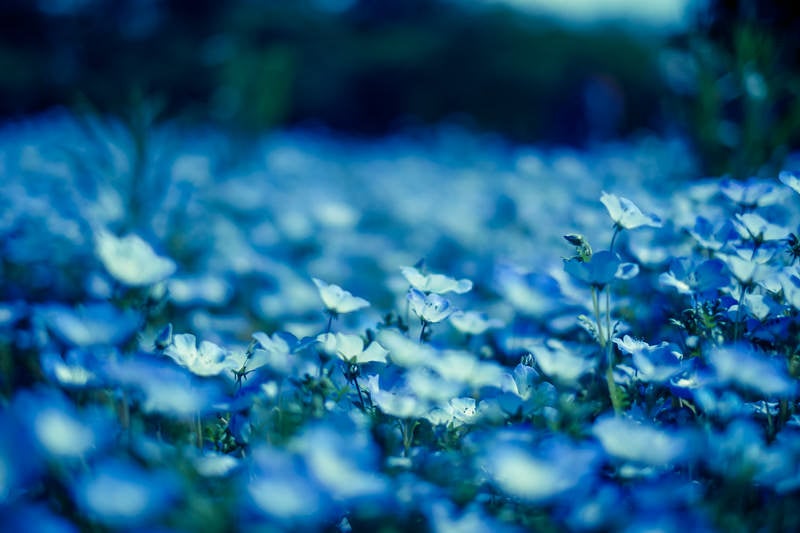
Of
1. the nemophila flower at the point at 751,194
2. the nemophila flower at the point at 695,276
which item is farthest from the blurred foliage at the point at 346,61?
the nemophila flower at the point at 695,276

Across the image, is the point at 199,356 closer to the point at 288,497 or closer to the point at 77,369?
the point at 77,369

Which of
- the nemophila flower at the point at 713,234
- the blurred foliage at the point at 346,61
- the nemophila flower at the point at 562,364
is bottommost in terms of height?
the blurred foliage at the point at 346,61

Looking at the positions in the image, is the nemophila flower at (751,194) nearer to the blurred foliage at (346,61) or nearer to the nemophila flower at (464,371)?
the nemophila flower at (464,371)

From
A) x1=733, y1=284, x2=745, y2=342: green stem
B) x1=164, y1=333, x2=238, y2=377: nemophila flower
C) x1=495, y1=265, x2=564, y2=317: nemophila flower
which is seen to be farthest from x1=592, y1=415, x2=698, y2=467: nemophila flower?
x1=164, y1=333, x2=238, y2=377: nemophila flower

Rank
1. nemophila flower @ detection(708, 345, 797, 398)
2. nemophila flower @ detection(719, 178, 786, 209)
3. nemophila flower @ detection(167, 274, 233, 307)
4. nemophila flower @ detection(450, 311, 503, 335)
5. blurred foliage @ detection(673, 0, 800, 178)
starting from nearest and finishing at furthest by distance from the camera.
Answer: nemophila flower @ detection(708, 345, 797, 398) → nemophila flower @ detection(450, 311, 503, 335) → nemophila flower @ detection(719, 178, 786, 209) → nemophila flower @ detection(167, 274, 233, 307) → blurred foliage @ detection(673, 0, 800, 178)

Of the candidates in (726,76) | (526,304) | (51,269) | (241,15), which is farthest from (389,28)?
(526,304)

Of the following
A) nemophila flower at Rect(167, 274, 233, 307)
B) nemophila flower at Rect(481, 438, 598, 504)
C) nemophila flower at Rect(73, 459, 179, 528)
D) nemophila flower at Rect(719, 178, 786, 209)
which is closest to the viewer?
nemophila flower at Rect(73, 459, 179, 528)

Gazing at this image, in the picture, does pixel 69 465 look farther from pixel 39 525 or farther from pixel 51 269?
pixel 51 269

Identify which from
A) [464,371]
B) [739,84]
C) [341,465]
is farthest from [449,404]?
[739,84]

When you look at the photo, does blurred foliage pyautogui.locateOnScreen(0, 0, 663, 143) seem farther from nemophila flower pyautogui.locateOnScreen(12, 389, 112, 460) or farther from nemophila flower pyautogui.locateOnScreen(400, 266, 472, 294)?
nemophila flower pyautogui.locateOnScreen(12, 389, 112, 460)
